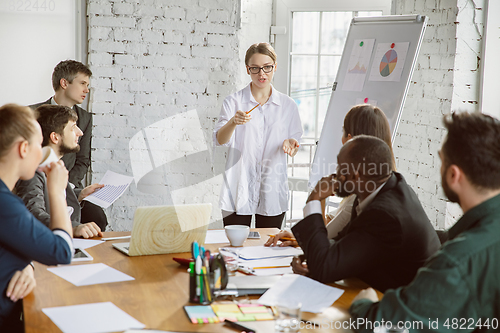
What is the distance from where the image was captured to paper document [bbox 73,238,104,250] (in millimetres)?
1894

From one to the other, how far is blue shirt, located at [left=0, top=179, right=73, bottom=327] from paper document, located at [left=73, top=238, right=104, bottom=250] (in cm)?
45

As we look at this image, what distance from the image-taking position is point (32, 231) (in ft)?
4.40

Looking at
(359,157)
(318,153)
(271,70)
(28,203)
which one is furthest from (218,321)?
(318,153)

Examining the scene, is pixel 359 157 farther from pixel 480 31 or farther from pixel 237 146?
pixel 480 31

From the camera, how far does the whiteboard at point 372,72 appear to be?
9.59 feet

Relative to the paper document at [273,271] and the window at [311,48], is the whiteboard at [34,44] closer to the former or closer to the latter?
the window at [311,48]

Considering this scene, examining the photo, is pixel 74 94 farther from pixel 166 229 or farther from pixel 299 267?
pixel 299 267

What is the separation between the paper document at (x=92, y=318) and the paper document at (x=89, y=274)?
7.6 inches

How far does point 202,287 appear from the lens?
133 cm

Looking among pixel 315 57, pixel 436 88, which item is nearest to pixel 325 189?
pixel 436 88

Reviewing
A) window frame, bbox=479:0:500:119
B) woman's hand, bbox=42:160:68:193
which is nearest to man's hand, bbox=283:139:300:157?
window frame, bbox=479:0:500:119

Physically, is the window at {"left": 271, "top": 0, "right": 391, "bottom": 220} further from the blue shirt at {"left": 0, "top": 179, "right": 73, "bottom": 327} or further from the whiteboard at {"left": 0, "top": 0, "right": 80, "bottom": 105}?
the blue shirt at {"left": 0, "top": 179, "right": 73, "bottom": 327}

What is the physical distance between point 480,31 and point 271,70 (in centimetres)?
134

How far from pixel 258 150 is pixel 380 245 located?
1568mm
